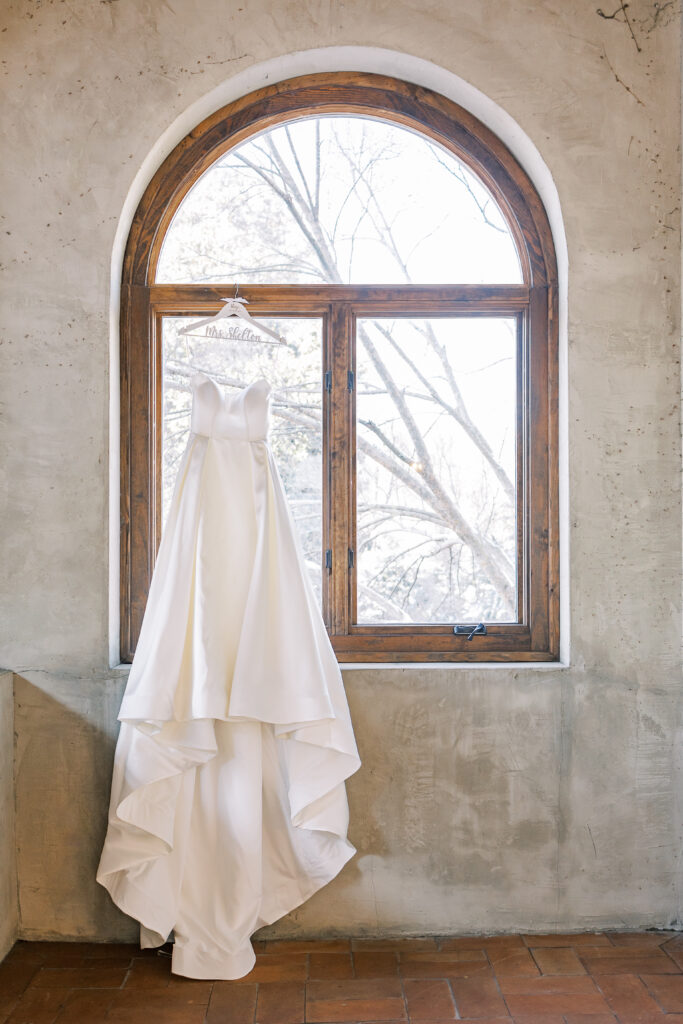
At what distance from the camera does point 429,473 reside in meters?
2.73

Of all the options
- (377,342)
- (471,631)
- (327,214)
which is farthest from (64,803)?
(327,214)

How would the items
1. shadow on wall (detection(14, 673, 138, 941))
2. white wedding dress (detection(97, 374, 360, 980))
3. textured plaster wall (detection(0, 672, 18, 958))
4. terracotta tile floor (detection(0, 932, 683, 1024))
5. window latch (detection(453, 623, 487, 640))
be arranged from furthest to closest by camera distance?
window latch (detection(453, 623, 487, 640)) → shadow on wall (detection(14, 673, 138, 941)) → textured plaster wall (detection(0, 672, 18, 958)) → white wedding dress (detection(97, 374, 360, 980)) → terracotta tile floor (detection(0, 932, 683, 1024))

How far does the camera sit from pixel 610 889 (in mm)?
2561

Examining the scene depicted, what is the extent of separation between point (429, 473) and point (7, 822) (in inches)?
71.6

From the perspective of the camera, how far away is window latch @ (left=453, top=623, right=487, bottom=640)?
2.68m

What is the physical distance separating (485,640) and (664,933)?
1.11m

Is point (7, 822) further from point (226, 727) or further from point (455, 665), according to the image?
point (455, 665)

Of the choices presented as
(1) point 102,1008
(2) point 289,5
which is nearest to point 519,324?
(2) point 289,5

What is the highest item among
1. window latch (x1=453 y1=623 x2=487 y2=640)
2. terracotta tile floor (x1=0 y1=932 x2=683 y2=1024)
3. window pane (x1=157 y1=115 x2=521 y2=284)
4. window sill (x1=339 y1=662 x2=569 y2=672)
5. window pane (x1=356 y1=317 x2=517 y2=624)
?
window pane (x1=157 y1=115 x2=521 y2=284)

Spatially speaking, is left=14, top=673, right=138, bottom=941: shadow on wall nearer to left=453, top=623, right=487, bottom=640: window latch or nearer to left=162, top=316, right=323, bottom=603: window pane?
left=162, top=316, right=323, bottom=603: window pane

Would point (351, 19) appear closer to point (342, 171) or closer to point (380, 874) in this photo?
point (342, 171)

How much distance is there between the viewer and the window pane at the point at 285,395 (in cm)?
271

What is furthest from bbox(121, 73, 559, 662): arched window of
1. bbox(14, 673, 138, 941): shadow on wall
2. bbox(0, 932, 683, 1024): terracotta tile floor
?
bbox(0, 932, 683, 1024): terracotta tile floor

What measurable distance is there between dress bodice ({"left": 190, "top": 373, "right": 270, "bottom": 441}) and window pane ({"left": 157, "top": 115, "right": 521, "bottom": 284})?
508 mm
